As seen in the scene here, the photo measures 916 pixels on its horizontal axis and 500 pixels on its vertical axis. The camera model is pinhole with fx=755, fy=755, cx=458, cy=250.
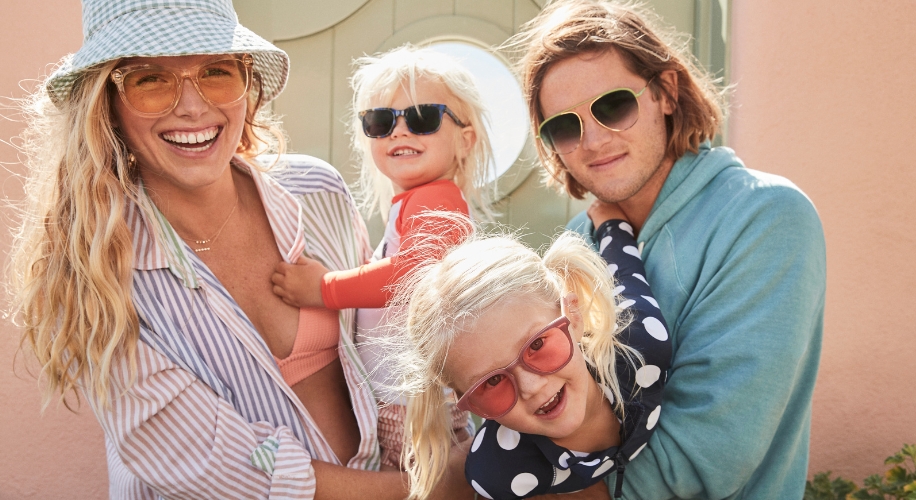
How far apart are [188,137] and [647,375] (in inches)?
56.1

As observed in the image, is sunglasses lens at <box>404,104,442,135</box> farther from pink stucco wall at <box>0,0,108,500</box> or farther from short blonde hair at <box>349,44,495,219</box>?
pink stucco wall at <box>0,0,108,500</box>

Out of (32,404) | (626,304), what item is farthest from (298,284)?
(32,404)

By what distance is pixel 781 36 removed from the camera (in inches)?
121

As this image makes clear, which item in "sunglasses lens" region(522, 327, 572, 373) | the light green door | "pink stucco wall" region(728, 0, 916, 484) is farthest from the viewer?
the light green door

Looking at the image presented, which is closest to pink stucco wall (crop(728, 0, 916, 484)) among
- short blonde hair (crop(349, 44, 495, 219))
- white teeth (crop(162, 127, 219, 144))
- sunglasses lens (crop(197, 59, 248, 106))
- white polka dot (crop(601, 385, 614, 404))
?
short blonde hair (crop(349, 44, 495, 219))

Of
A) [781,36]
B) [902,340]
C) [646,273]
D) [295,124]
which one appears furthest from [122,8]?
[902,340]

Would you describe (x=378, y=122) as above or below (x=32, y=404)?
above

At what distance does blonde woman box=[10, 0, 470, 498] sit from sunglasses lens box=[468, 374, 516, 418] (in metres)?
0.54

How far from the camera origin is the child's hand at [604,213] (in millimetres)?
2514

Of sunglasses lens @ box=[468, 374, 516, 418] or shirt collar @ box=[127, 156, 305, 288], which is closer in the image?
sunglasses lens @ box=[468, 374, 516, 418]

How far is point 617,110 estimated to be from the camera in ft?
7.84

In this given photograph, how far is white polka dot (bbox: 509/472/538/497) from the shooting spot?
1877 mm

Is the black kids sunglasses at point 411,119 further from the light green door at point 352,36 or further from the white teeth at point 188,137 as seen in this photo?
the light green door at point 352,36

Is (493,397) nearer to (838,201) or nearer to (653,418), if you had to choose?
(653,418)
